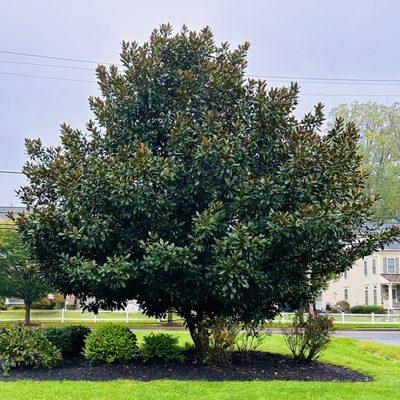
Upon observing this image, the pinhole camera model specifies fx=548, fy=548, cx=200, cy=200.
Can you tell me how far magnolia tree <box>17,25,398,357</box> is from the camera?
29.9 ft

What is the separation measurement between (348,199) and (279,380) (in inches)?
134

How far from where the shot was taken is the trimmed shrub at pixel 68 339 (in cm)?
1105

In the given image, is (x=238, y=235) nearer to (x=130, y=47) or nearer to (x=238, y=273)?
(x=238, y=273)

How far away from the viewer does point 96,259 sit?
10.0m

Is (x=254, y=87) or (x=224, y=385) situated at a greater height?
(x=254, y=87)

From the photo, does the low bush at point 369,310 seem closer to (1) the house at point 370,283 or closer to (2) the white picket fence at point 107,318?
(1) the house at point 370,283

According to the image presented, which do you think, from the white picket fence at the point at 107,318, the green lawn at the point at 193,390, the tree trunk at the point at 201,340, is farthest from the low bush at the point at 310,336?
the white picket fence at the point at 107,318

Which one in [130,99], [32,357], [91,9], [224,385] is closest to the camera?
[224,385]

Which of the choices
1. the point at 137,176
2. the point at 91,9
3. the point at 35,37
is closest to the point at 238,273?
the point at 137,176

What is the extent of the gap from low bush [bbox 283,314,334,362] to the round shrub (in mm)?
3370

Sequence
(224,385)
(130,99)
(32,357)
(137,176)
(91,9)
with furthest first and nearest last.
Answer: (91,9) → (130,99) → (32,357) → (137,176) → (224,385)

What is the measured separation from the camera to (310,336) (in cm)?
1103

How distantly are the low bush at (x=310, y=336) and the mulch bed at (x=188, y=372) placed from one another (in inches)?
12.1

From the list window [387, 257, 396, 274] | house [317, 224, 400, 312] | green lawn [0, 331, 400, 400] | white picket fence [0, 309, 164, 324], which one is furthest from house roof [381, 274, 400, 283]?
green lawn [0, 331, 400, 400]
